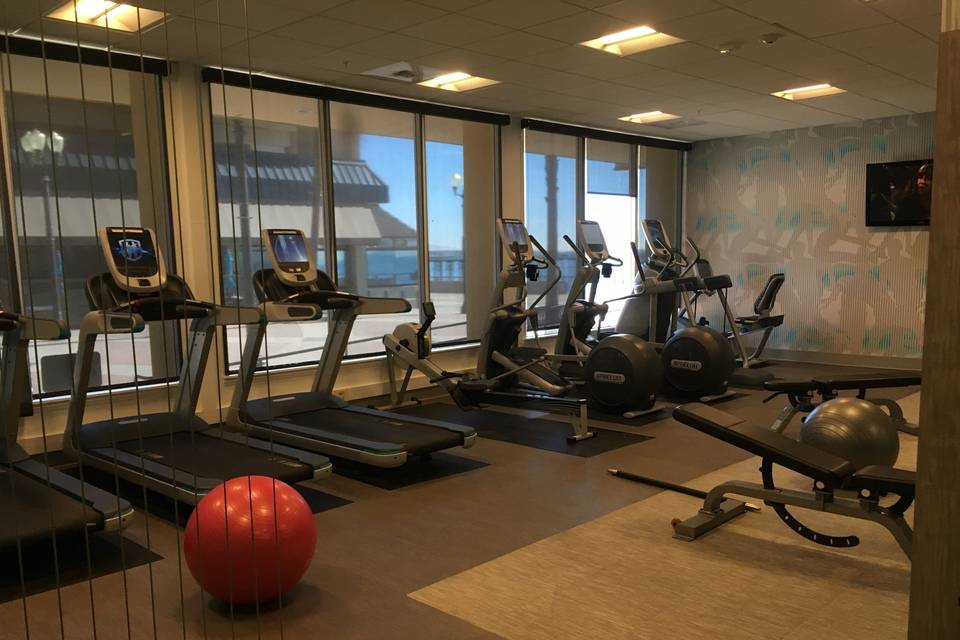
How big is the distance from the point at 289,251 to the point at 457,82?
7.71 feet

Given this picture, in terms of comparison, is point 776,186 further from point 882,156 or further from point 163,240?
point 163,240

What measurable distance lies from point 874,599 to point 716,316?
23.0ft

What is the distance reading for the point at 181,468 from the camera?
3.81 metres

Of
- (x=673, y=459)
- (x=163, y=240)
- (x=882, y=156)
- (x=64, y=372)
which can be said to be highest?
(x=882, y=156)

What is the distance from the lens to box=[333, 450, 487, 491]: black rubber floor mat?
423 centimetres

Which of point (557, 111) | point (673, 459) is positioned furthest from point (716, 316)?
point (673, 459)

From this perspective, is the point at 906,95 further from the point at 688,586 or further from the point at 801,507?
the point at 688,586

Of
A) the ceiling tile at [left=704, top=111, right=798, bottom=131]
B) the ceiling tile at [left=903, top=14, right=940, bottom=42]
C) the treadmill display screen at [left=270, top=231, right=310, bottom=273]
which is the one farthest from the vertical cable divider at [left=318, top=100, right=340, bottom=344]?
the ceiling tile at [left=903, top=14, right=940, bottom=42]

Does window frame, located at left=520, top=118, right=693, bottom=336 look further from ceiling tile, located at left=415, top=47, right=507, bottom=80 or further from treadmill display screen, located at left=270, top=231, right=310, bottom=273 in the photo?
treadmill display screen, located at left=270, top=231, right=310, bottom=273

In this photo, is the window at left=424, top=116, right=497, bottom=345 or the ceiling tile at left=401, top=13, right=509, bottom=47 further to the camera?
the window at left=424, top=116, right=497, bottom=345

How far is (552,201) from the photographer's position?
8297 millimetres

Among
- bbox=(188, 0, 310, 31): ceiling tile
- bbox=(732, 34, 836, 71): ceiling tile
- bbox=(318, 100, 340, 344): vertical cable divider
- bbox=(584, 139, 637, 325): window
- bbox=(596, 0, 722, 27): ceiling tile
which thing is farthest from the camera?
bbox=(584, 139, 637, 325): window

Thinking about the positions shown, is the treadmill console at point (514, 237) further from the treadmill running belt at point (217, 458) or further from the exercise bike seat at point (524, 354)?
the treadmill running belt at point (217, 458)

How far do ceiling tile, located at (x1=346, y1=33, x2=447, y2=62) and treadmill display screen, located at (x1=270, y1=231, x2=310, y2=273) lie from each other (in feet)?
4.36
